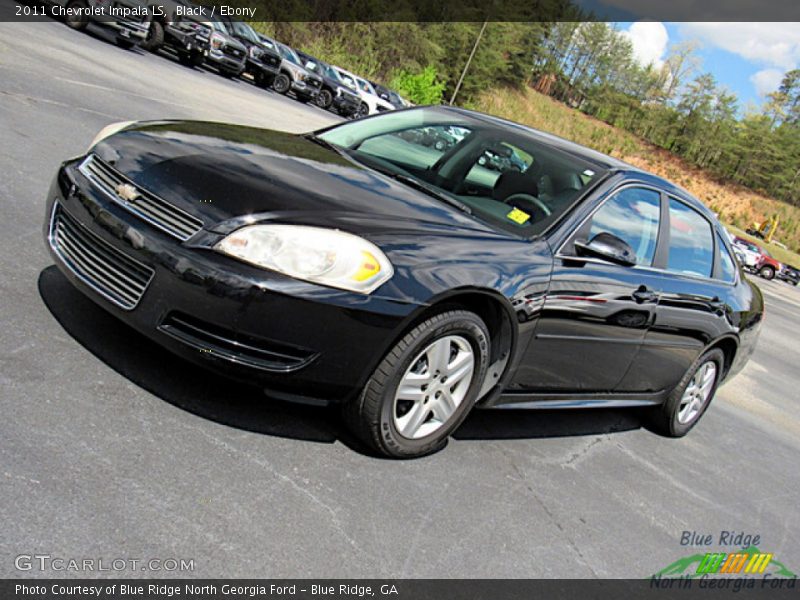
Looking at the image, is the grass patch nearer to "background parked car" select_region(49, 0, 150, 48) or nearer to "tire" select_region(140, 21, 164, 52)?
"tire" select_region(140, 21, 164, 52)

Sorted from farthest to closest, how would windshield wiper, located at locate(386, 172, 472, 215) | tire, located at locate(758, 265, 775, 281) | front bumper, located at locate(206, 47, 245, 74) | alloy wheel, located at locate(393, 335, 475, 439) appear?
1. tire, located at locate(758, 265, 775, 281)
2. front bumper, located at locate(206, 47, 245, 74)
3. windshield wiper, located at locate(386, 172, 472, 215)
4. alloy wheel, located at locate(393, 335, 475, 439)

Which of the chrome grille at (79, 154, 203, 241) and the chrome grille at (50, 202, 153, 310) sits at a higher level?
the chrome grille at (79, 154, 203, 241)

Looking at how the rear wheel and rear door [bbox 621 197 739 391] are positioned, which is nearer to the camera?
rear door [bbox 621 197 739 391]

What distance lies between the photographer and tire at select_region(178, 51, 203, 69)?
22706mm

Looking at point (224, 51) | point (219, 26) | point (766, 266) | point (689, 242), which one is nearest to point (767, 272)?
point (766, 266)

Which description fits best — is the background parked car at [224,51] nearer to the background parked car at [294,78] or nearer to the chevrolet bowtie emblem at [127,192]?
the background parked car at [294,78]

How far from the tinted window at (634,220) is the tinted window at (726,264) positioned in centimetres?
108

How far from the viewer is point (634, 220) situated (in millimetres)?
4660

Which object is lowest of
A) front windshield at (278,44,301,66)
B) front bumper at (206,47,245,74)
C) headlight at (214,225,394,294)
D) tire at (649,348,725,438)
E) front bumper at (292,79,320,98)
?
front bumper at (292,79,320,98)

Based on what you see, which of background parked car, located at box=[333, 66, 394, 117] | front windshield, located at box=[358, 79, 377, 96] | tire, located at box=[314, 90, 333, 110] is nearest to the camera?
tire, located at box=[314, 90, 333, 110]

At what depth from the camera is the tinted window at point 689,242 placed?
197 inches

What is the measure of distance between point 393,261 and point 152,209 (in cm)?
102

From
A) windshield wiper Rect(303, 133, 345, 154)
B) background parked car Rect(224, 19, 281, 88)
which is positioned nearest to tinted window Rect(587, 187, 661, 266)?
windshield wiper Rect(303, 133, 345, 154)

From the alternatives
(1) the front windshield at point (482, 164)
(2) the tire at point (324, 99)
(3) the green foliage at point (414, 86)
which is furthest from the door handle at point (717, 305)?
(3) the green foliage at point (414, 86)
